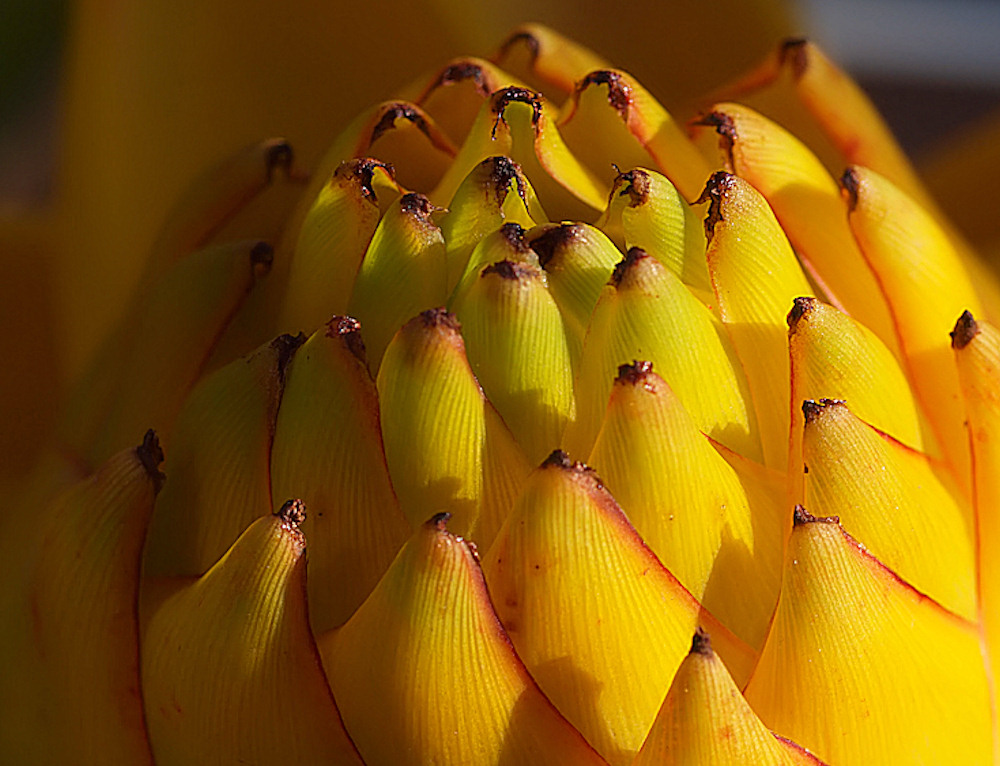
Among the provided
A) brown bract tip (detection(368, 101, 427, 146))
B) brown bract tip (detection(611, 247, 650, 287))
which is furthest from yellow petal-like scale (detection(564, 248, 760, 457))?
brown bract tip (detection(368, 101, 427, 146))

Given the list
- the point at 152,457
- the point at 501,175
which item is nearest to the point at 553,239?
the point at 501,175

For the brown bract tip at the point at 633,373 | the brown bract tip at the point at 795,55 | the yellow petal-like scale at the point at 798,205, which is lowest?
the brown bract tip at the point at 633,373

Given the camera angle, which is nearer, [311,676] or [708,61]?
[311,676]

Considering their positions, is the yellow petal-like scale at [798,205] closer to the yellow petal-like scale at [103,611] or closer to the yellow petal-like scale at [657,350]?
the yellow petal-like scale at [657,350]

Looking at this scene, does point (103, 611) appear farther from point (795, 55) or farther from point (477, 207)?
point (795, 55)

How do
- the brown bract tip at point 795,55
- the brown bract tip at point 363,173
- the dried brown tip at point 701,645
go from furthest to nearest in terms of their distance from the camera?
the brown bract tip at point 795,55
the brown bract tip at point 363,173
the dried brown tip at point 701,645

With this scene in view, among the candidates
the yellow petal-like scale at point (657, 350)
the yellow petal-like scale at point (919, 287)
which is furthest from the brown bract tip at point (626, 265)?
the yellow petal-like scale at point (919, 287)

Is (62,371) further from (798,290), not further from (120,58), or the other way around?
(798,290)

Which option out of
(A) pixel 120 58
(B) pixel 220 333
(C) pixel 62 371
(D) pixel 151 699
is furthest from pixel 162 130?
(D) pixel 151 699
